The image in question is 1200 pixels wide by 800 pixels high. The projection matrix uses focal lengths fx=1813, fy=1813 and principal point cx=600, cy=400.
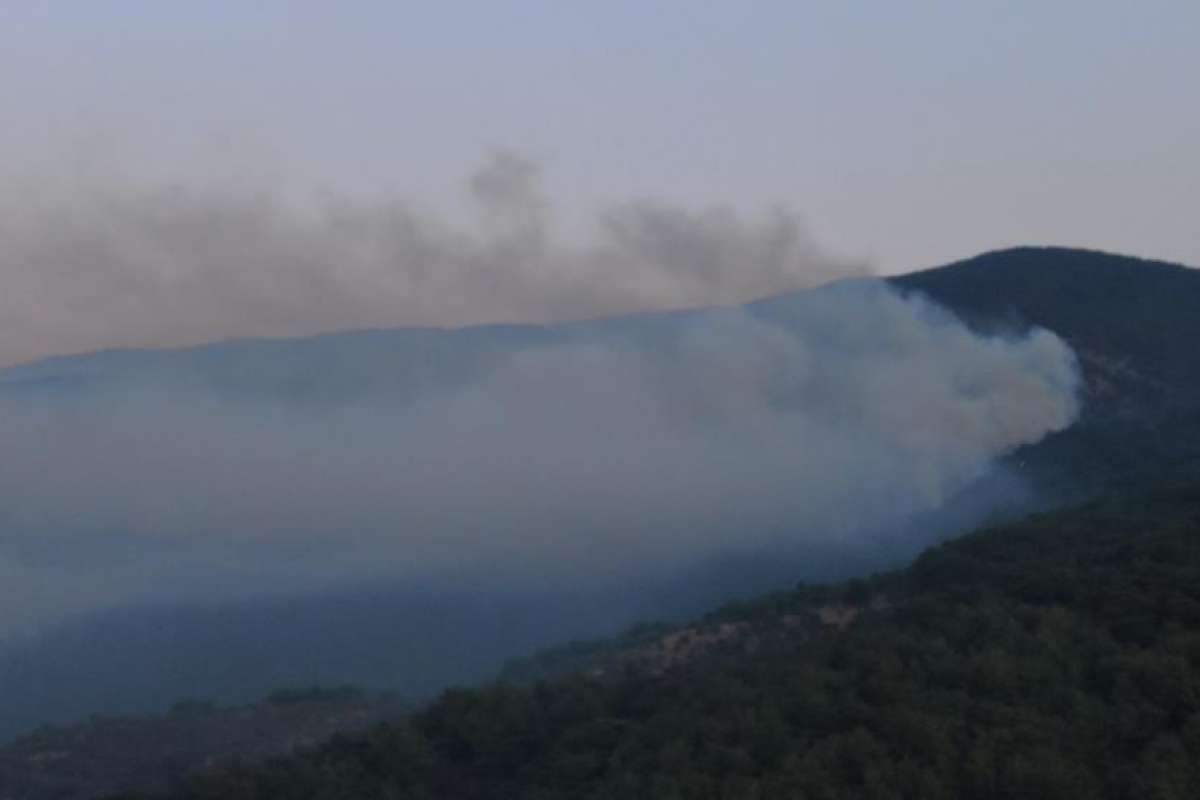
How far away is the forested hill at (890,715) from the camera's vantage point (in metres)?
21.4

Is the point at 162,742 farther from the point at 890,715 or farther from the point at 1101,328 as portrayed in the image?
the point at 1101,328

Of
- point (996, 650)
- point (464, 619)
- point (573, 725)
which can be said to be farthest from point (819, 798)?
point (464, 619)

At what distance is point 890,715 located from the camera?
23047 millimetres

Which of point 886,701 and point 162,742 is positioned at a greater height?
point 886,701

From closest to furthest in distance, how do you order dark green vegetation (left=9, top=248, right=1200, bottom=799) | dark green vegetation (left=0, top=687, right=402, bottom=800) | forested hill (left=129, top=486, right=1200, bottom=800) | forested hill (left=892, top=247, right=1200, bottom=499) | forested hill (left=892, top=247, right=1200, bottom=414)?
forested hill (left=129, top=486, right=1200, bottom=800)
dark green vegetation (left=9, top=248, right=1200, bottom=799)
dark green vegetation (left=0, top=687, right=402, bottom=800)
forested hill (left=892, top=247, right=1200, bottom=499)
forested hill (left=892, top=247, right=1200, bottom=414)

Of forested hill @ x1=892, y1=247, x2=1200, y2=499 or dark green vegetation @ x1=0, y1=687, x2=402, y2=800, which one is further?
forested hill @ x1=892, y1=247, x2=1200, y2=499

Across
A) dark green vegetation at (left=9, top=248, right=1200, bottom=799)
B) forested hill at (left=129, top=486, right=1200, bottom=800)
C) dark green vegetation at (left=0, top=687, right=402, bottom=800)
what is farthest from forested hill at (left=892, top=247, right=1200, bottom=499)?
forested hill at (left=129, top=486, right=1200, bottom=800)

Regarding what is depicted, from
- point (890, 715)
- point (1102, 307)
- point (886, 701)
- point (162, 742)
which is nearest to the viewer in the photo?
point (890, 715)

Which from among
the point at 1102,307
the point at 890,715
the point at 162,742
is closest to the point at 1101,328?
the point at 1102,307

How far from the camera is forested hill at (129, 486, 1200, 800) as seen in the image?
2141 cm

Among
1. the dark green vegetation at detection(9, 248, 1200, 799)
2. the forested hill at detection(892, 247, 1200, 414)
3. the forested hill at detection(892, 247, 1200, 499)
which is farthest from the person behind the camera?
the forested hill at detection(892, 247, 1200, 414)

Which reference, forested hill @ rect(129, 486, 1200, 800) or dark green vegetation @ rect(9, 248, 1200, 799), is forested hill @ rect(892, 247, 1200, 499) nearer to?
dark green vegetation @ rect(9, 248, 1200, 799)

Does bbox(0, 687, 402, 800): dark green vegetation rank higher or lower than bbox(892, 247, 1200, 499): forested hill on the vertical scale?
lower

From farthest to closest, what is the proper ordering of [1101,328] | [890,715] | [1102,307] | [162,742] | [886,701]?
1. [1102,307]
2. [1101,328]
3. [162,742]
4. [886,701]
5. [890,715]
